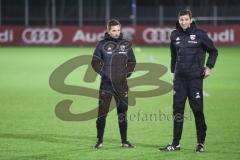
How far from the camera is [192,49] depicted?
10.1 m

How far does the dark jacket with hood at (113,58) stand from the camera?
1043cm

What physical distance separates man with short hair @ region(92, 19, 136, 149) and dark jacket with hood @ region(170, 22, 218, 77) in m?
0.83

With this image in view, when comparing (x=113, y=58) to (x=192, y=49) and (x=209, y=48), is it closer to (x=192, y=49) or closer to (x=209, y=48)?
(x=192, y=49)

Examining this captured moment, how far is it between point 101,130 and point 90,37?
30.3 m

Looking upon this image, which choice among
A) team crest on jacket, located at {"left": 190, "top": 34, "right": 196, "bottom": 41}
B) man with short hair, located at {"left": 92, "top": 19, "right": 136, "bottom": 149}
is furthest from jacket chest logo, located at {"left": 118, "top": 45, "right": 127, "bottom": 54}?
team crest on jacket, located at {"left": 190, "top": 34, "right": 196, "bottom": 41}

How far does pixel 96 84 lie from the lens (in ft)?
66.7

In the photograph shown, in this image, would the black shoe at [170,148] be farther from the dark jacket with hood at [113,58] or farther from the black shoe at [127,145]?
the dark jacket with hood at [113,58]

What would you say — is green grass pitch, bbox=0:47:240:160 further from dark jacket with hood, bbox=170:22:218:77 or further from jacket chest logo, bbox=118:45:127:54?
jacket chest logo, bbox=118:45:127:54

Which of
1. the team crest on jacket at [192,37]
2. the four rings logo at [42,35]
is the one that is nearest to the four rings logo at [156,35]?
the four rings logo at [42,35]

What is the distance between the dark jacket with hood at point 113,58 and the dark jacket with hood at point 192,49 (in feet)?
2.64

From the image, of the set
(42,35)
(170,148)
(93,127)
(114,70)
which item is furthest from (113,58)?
(42,35)

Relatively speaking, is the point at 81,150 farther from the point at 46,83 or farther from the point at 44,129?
the point at 46,83

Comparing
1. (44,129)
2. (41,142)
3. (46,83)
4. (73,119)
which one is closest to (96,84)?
(46,83)

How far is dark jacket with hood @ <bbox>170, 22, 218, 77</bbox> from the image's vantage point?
10070mm
